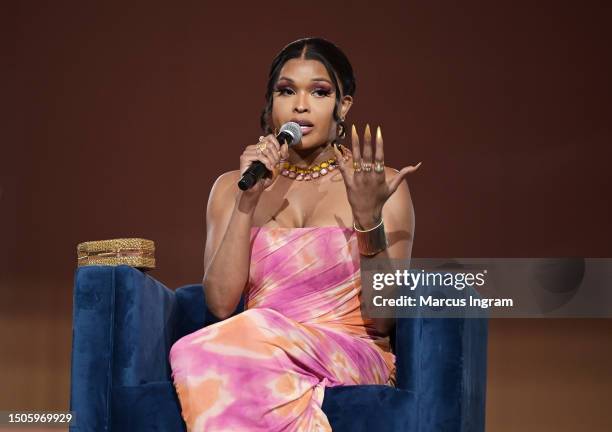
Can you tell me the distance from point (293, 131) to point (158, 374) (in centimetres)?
69

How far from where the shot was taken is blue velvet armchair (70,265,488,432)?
2086mm

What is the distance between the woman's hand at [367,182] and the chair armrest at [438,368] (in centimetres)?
25

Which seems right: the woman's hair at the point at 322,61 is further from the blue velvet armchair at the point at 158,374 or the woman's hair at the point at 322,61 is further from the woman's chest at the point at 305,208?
the blue velvet armchair at the point at 158,374

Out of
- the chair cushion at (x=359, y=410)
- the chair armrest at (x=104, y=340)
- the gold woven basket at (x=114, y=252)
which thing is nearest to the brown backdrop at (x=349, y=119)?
the gold woven basket at (x=114, y=252)

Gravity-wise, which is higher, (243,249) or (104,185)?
(104,185)

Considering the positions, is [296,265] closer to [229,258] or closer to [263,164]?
[229,258]

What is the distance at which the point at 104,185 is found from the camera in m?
4.46

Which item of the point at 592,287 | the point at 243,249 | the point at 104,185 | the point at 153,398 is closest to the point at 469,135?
the point at 592,287

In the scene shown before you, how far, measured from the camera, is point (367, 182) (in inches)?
86.6

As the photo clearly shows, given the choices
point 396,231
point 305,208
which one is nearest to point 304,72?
point 305,208

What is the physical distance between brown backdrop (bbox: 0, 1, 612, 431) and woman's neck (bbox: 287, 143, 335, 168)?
1600 mm

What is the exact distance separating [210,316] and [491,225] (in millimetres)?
1785

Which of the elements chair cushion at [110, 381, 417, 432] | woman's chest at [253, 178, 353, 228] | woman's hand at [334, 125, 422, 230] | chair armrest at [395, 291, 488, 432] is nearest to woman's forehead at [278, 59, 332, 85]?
woman's chest at [253, 178, 353, 228]

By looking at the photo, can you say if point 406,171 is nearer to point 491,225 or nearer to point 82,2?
point 491,225
